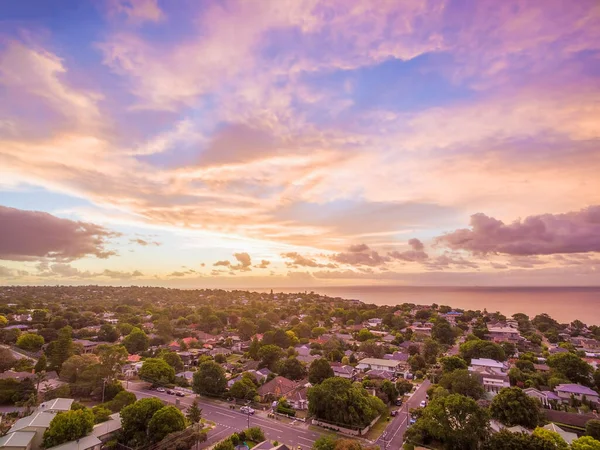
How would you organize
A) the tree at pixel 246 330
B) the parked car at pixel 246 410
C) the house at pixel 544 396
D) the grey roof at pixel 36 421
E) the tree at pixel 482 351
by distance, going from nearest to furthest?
the grey roof at pixel 36 421 < the parked car at pixel 246 410 < the house at pixel 544 396 < the tree at pixel 482 351 < the tree at pixel 246 330

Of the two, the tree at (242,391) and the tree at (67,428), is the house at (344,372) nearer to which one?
the tree at (242,391)

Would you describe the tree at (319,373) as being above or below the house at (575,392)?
above

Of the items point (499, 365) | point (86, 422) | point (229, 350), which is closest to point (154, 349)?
point (229, 350)

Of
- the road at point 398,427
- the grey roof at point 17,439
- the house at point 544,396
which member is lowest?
the road at point 398,427

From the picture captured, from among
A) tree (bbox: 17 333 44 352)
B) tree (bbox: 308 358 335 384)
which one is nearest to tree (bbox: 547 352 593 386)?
tree (bbox: 308 358 335 384)

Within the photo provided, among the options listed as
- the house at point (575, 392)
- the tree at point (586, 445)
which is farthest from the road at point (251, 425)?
the house at point (575, 392)

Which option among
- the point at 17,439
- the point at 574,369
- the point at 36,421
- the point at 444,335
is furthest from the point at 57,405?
the point at 444,335
